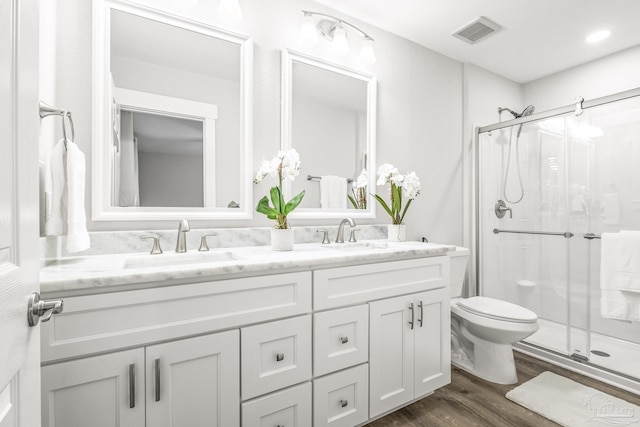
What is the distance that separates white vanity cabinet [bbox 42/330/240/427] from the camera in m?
0.93

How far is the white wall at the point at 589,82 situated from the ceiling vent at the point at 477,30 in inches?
45.9

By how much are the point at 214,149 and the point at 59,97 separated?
0.66 meters

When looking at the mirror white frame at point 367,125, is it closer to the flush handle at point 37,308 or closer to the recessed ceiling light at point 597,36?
the flush handle at point 37,308

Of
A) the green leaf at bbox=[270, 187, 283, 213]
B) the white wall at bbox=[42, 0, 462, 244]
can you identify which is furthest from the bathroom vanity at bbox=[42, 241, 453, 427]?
the white wall at bbox=[42, 0, 462, 244]

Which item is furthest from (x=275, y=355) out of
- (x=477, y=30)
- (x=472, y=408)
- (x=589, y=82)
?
(x=589, y=82)

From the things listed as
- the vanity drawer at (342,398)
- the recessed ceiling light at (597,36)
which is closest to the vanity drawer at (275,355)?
the vanity drawer at (342,398)

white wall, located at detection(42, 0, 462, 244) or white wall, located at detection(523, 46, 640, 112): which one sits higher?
white wall, located at detection(523, 46, 640, 112)

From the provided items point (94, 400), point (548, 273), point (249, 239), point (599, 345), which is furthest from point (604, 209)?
point (94, 400)

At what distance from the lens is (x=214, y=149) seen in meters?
1.71

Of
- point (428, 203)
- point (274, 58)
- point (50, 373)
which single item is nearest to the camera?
point (50, 373)

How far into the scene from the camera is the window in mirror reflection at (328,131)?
1.96 m

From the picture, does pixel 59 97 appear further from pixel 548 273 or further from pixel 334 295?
pixel 548 273

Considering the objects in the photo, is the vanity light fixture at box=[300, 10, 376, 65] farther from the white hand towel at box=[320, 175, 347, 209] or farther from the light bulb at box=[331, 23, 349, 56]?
the white hand towel at box=[320, 175, 347, 209]

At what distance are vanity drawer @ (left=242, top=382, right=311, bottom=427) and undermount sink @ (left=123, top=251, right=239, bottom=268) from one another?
1.90ft
